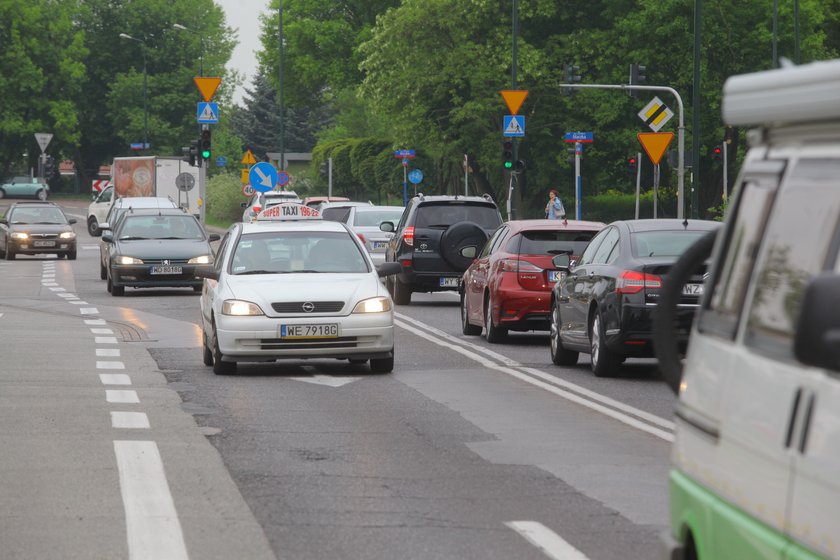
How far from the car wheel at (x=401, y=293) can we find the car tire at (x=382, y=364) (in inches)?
487

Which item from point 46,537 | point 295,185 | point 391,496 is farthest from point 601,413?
point 295,185

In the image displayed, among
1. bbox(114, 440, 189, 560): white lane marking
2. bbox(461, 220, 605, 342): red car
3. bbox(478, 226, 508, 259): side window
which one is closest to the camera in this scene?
bbox(114, 440, 189, 560): white lane marking

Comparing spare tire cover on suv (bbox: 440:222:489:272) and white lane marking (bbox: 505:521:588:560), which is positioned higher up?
spare tire cover on suv (bbox: 440:222:489:272)

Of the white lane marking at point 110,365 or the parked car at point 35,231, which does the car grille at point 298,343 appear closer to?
the white lane marking at point 110,365

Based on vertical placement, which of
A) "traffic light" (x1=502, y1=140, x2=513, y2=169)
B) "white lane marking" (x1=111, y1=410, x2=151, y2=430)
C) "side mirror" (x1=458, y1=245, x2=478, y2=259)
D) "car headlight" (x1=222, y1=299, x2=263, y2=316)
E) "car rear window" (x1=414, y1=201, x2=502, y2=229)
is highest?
"traffic light" (x1=502, y1=140, x2=513, y2=169)

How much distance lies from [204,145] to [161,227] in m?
11.2

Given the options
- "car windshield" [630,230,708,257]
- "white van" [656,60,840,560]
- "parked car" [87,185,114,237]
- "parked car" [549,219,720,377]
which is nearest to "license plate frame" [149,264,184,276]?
"parked car" [549,219,720,377]

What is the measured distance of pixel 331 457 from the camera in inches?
417

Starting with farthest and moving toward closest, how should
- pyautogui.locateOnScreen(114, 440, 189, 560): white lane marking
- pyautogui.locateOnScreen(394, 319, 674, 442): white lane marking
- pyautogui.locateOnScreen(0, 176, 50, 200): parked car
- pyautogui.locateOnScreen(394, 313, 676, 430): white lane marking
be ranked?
1. pyautogui.locateOnScreen(0, 176, 50, 200): parked car
2. pyautogui.locateOnScreen(394, 313, 676, 430): white lane marking
3. pyautogui.locateOnScreen(394, 319, 674, 442): white lane marking
4. pyautogui.locateOnScreen(114, 440, 189, 560): white lane marking

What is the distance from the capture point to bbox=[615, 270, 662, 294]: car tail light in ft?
52.1

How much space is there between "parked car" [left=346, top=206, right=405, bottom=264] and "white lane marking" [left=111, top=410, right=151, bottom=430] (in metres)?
20.9

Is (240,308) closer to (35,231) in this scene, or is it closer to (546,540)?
(546,540)

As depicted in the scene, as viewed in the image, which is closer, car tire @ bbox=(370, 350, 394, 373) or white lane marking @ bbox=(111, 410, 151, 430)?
white lane marking @ bbox=(111, 410, 151, 430)

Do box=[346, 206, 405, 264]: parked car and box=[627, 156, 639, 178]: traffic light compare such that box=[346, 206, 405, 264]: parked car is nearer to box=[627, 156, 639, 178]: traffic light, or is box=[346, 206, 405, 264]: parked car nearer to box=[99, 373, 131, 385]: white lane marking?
box=[99, 373, 131, 385]: white lane marking
